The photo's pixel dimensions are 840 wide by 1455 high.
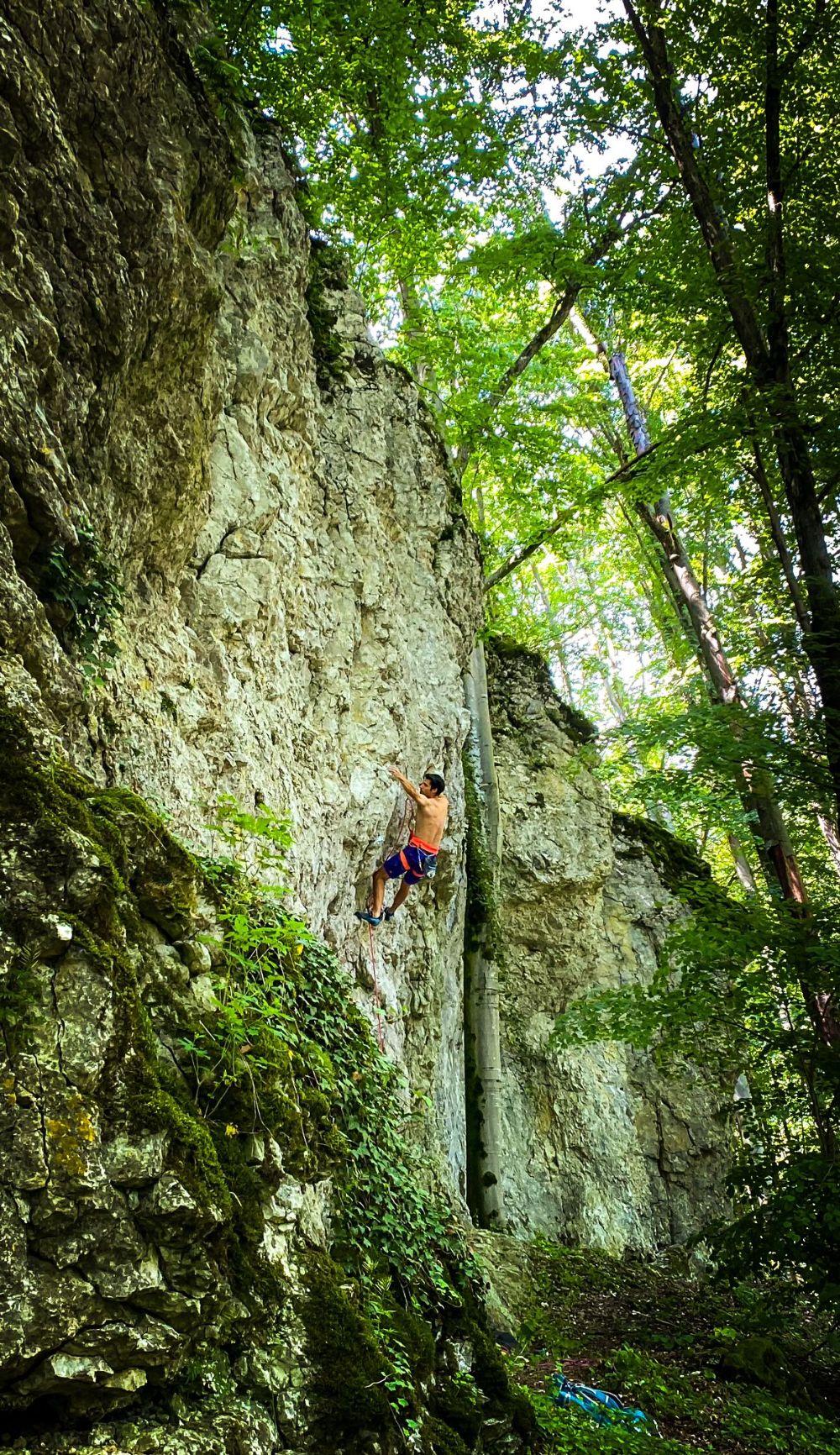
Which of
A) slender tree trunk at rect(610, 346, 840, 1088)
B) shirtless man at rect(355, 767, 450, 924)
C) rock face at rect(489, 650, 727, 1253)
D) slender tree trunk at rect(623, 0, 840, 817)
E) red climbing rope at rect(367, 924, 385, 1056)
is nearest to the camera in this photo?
slender tree trunk at rect(623, 0, 840, 817)

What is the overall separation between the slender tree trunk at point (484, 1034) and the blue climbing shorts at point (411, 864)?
3929mm

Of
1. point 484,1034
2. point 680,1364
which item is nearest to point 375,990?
point 484,1034

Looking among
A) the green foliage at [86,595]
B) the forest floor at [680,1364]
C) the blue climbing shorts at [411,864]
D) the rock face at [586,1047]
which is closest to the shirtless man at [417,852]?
the blue climbing shorts at [411,864]

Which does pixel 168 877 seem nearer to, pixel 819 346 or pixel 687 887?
pixel 687 887

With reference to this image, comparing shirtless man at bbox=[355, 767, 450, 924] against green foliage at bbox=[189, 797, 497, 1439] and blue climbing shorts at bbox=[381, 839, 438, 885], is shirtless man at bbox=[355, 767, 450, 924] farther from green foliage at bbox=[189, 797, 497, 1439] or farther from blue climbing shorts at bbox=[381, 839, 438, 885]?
green foliage at bbox=[189, 797, 497, 1439]

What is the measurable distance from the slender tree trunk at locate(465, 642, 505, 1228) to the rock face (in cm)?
132

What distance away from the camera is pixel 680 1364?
7473 mm

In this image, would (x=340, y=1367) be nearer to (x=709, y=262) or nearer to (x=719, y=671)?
(x=709, y=262)

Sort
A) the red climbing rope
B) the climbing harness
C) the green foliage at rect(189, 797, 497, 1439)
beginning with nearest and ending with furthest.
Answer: the green foliage at rect(189, 797, 497, 1439), the climbing harness, the red climbing rope

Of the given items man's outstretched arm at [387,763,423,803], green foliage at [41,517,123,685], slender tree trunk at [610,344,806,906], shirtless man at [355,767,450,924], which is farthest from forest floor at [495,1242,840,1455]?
green foliage at [41,517,123,685]

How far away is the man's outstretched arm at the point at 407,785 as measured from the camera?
8070 mm

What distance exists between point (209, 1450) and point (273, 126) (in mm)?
10105

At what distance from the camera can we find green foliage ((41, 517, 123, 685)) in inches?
159

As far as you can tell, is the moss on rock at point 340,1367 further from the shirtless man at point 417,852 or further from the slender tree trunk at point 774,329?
the slender tree trunk at point 774,329
